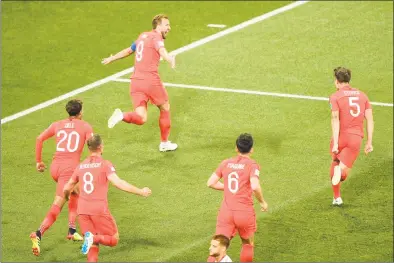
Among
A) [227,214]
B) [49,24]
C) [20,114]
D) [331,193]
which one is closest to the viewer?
[227,214]

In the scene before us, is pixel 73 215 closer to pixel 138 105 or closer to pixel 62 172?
pixel 62 172

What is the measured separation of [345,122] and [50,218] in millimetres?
4676

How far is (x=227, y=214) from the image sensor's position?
14680mm

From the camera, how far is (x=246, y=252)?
15.0 metres

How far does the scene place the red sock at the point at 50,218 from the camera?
51.6 feet

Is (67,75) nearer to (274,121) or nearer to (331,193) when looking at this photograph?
(274,121)

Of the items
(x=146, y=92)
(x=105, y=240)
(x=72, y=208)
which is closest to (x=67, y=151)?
(x=72, y=208)

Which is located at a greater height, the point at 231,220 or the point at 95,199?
the point at 95,199

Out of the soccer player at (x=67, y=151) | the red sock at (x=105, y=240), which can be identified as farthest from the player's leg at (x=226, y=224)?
the soccer player at (x=67, y=151)

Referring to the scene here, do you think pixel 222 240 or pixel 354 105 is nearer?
pixel 222 240

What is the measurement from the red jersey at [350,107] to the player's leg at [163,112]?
10.8 feet

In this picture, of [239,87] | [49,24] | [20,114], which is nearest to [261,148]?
[239,87]

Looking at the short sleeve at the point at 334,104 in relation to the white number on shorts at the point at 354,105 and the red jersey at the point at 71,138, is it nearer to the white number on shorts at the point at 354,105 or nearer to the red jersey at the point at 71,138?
the white number on shorts at the point at 354,105

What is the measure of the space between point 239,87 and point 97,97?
111 inches
